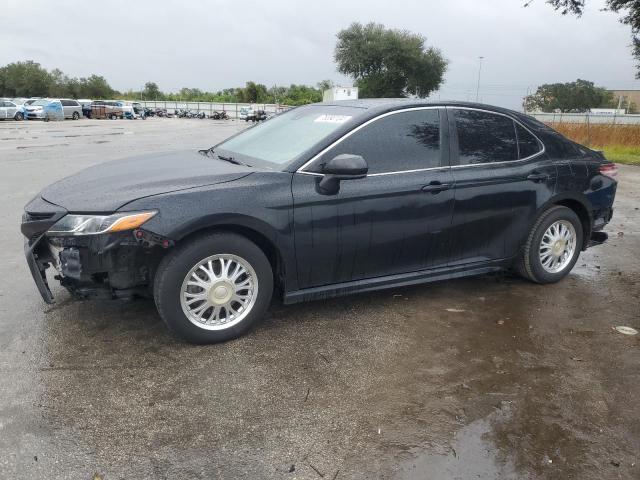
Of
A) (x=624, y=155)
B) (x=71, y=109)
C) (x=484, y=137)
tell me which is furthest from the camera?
(x=71, y=109)

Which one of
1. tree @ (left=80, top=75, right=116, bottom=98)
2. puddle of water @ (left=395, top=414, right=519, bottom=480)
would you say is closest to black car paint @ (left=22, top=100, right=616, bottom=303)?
puddle of water @ (left=395, top=414, right=519, bottom=480)

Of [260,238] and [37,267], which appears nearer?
[37,267]

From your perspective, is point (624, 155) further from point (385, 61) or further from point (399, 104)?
point (385, 61)

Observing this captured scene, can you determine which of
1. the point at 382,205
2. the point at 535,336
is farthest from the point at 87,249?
the point at 535,336

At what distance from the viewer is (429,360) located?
12.0ft

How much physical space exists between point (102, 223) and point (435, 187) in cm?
243

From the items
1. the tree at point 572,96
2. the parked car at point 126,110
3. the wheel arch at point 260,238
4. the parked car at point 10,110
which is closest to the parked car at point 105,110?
the parked car at point 126,110

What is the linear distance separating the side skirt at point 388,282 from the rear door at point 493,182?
7 centimetres

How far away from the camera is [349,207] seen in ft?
12.9

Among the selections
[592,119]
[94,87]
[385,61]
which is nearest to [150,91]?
[94,87]

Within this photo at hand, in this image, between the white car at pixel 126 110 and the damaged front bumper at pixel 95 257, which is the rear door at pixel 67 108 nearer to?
the white car at pixel 126 110

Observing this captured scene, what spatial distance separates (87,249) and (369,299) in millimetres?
2330

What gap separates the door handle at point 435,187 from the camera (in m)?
4.22

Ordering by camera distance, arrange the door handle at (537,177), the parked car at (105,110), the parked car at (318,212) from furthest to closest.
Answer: the parked car at (105,110) → the door handle at (537,177) → the parked car at (318,212)
